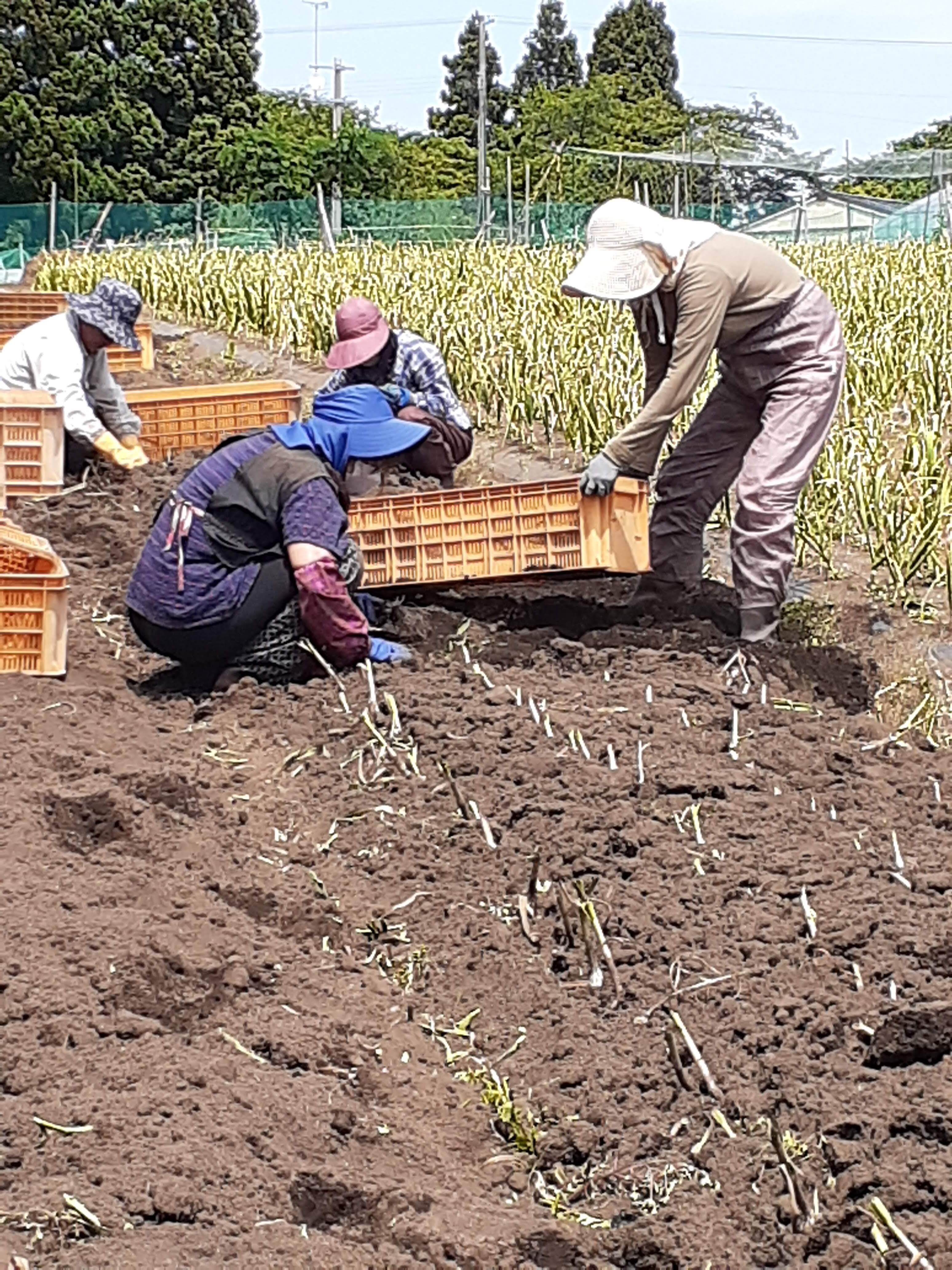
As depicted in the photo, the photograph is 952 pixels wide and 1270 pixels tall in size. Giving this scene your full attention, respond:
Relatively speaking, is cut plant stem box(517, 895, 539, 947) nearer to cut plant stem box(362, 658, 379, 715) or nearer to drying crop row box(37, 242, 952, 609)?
cut plant stem box(362, 658, 379, 715)

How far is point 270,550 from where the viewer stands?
4734mm

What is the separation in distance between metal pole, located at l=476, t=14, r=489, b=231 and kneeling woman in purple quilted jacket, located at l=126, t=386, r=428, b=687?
18208 millimetres


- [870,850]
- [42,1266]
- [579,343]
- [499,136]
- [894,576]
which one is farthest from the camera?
[499,136]

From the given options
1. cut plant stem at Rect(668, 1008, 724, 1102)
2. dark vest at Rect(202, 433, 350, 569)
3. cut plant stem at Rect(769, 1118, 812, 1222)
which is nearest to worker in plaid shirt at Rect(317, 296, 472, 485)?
dark vest at Rect(202, 433, 350, 569)

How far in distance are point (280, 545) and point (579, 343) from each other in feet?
14.5

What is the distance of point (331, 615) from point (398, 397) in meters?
1.99

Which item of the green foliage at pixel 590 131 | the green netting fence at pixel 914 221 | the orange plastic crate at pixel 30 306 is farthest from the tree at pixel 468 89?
the orange plastic crate at pixel 30 306

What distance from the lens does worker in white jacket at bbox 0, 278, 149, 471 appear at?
661cm

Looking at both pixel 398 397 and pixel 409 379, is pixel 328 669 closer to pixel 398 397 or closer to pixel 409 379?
pixel 398 397

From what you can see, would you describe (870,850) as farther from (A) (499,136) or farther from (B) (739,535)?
(A) (499,136)

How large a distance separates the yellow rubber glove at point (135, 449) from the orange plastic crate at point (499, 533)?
90.2 inches

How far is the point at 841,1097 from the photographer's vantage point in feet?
A: 8.55

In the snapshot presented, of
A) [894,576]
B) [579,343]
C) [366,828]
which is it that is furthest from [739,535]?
[579,343]

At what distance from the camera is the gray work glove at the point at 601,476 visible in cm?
483
